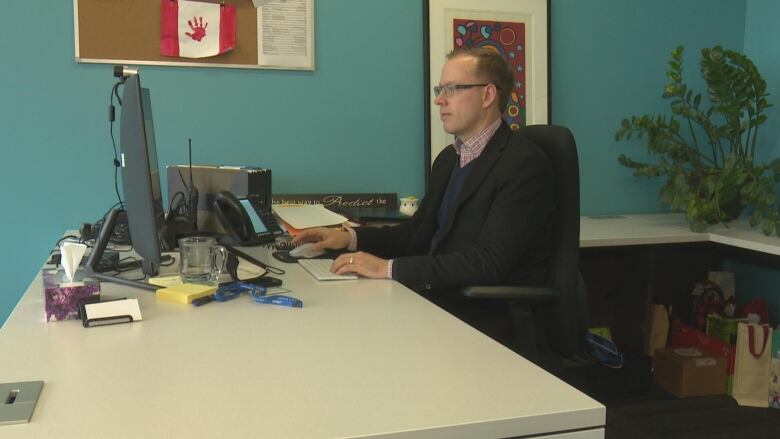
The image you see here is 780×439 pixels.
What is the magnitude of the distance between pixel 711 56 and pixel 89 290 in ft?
8.22

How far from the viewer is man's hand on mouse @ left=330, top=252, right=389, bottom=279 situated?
1.68 meters

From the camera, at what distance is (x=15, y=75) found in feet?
8.21

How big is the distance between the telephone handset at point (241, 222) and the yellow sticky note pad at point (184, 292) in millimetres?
622

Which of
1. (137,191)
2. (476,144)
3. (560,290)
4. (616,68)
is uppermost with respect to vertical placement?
(616,68)

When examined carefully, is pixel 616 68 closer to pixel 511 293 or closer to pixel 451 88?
pixel 451 88

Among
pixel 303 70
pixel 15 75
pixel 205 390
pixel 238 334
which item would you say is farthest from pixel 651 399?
pixel 15 75

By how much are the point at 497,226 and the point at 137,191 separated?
0.90 m

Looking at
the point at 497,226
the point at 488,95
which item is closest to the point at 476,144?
the point at 488,95

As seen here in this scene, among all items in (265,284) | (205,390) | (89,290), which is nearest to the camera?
(205,390)

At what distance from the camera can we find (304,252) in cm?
199

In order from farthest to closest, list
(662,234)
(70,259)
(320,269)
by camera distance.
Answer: (662,234) → (320,269) → (70,259)

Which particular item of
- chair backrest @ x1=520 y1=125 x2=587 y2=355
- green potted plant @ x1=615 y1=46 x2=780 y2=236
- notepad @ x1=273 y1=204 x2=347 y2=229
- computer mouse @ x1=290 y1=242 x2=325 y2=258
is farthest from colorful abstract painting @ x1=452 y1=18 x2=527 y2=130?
computer mouse @ x1=290 y1=242 x2=325 y2=258

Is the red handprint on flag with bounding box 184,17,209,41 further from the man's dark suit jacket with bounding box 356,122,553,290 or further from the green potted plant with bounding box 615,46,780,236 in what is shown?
the green potted plant with bounding box 615,46,780,236

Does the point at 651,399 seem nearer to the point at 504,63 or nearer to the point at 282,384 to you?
the point at 504,63
